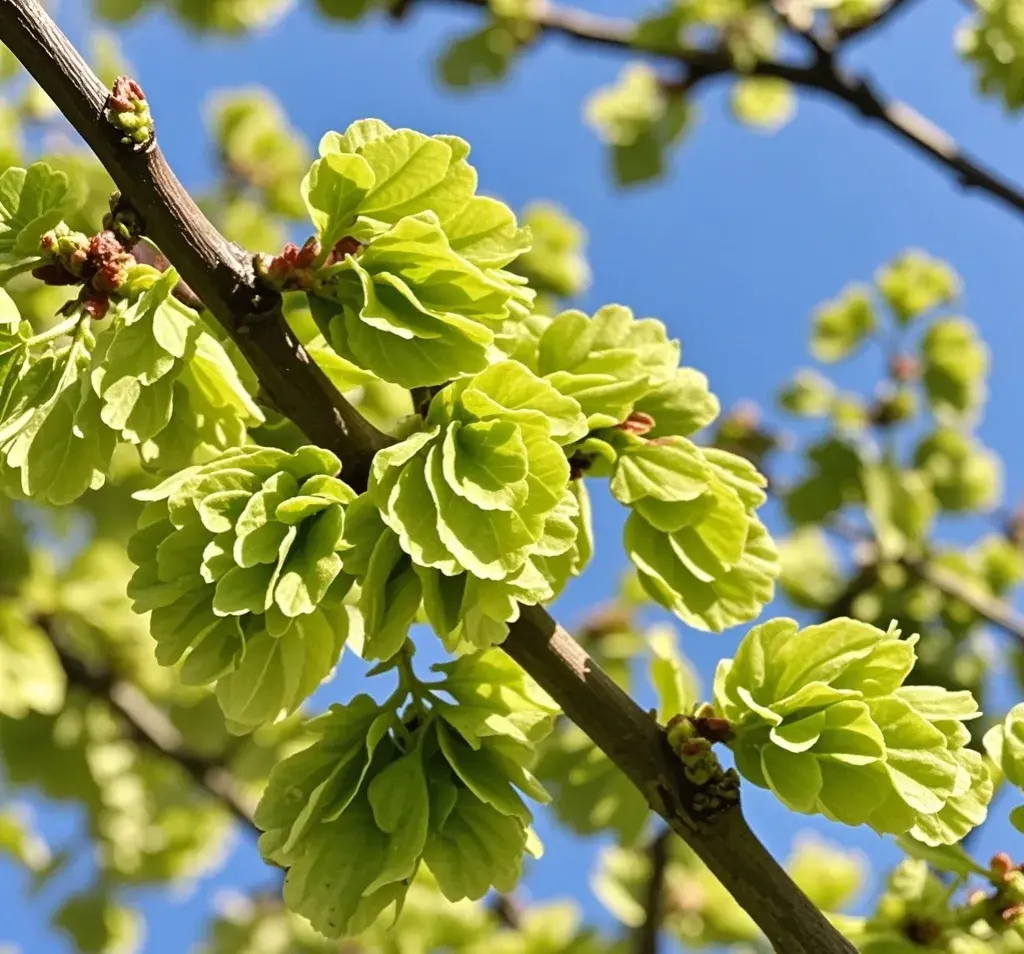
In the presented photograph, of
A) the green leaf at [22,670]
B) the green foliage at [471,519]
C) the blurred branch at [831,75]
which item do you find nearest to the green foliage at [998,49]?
the blurred branch at [831,75]

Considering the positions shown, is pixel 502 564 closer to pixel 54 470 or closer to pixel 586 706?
pixel 586 706

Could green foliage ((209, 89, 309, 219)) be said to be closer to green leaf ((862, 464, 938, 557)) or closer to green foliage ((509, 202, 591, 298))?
green foliage ((509, 202, 591, 298))

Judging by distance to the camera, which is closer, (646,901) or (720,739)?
(720,739)

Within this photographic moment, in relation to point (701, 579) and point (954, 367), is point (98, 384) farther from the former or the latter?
point (954, 367)

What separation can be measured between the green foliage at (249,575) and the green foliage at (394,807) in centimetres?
10

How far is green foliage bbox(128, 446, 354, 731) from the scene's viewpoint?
4.06 ft

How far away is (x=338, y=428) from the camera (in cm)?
138

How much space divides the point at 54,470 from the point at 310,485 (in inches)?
13.1

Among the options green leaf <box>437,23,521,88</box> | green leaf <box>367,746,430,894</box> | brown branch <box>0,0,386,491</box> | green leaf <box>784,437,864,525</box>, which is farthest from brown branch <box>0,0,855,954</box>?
green leaf <box>437,23,521,88</box>

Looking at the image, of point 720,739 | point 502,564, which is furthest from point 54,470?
point 720,739

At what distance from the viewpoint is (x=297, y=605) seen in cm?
120

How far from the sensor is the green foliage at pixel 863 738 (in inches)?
51.1

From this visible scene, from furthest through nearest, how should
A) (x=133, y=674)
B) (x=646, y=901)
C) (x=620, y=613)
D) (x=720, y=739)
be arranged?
(x=620, y=613) → (x=133, y=674) → (x=646, y=901) → (x=720, y=739)

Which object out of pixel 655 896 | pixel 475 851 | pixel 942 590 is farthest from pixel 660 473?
pixel 942 590
